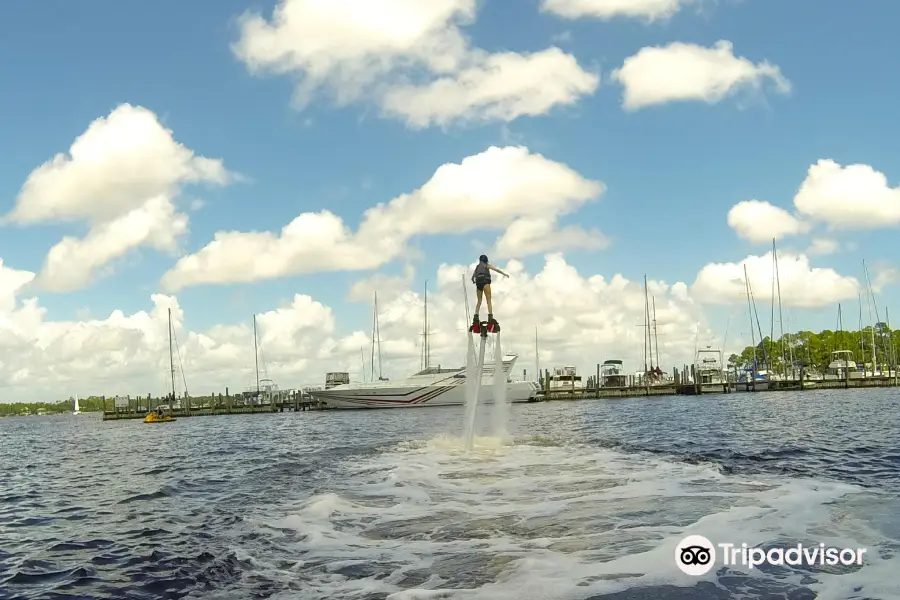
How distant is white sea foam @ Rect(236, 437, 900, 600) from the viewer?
8.45 meters

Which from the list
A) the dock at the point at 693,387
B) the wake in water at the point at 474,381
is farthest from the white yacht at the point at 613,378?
the wake in water at the point at 474,381

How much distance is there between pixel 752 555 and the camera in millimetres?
9352

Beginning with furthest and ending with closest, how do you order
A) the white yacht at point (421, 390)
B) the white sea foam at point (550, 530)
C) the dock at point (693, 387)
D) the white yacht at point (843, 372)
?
the white yacht at point (843, 372)
the dock at point (693, 387)
the white yacht at point (421, 390)
the white sea foam at point (550, 530)

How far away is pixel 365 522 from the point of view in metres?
13.1

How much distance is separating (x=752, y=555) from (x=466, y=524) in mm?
4810

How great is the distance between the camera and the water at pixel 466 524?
8641 mm

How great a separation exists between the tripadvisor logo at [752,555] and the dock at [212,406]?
3934 inches

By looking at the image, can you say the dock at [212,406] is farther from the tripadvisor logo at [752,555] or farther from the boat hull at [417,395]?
the tripadvisor logo at [752,555]

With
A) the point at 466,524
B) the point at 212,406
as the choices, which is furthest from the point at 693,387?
the point at 466,524

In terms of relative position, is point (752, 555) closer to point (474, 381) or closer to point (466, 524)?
point (466, 524)

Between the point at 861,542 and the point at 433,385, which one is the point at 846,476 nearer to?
the point at 861,542

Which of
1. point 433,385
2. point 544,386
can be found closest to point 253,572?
point 433,385

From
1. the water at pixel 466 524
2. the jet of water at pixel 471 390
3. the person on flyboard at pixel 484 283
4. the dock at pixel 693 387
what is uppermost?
the person on flyboard at pixel 484 283

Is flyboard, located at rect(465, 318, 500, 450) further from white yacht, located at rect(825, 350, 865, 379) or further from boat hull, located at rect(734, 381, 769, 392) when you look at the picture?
white yacht, located at rect(825, 350, 865, 379)
